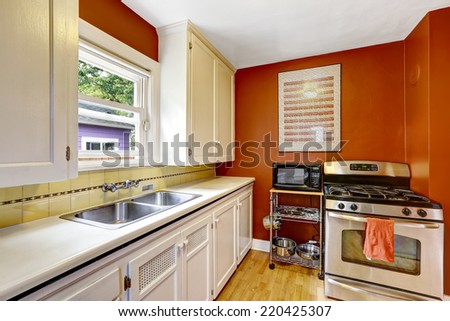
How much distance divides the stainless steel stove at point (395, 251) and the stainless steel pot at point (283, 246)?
0.48 m

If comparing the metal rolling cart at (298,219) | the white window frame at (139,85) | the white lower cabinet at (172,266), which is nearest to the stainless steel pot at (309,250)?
the metal rolling cart at (298,219)

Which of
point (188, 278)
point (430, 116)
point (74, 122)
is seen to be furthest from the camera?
point (430, 116)

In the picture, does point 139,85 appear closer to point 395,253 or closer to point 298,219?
point 298,219

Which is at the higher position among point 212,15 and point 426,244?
point 212,15

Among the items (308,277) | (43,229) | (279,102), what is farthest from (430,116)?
(43,229)

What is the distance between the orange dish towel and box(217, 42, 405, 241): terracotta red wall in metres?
0.86

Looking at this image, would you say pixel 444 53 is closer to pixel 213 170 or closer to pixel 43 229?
pixel 213 170

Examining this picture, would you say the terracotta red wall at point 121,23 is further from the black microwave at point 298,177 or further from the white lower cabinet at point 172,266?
the black microwave at point 298,177

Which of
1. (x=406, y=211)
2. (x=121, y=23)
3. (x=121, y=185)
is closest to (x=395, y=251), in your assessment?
(x=406, y=211)

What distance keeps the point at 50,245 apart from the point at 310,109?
8.21 feet

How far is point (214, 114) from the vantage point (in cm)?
224

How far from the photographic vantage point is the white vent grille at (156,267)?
100 cm

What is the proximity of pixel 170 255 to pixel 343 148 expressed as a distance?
2.11 metres
